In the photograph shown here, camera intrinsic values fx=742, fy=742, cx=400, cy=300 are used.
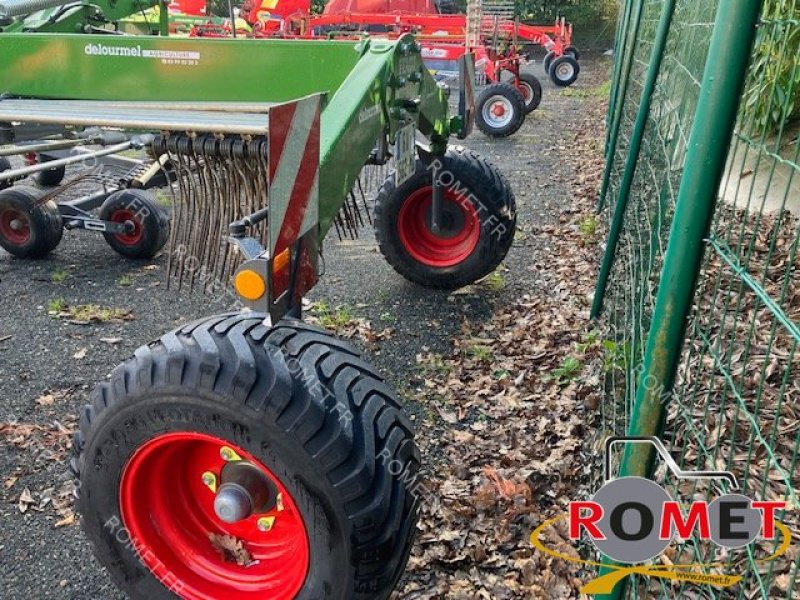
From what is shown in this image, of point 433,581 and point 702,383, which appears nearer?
point 433,581

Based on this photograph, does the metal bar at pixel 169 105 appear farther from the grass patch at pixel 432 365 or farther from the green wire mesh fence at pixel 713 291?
the green wire mesh fence at pixel 713 291

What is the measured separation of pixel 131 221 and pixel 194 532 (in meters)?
3.64

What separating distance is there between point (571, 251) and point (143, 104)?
365 cm

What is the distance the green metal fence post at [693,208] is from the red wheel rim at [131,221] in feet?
15.4

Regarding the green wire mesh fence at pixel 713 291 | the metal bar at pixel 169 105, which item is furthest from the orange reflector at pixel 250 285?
the metal bar at pixel 169 105

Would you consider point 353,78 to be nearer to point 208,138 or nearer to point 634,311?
point 208,138

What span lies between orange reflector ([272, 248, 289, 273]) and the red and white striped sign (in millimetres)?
24

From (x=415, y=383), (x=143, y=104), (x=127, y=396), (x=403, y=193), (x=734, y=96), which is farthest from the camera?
(x=403, y=193)

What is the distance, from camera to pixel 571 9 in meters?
26.9

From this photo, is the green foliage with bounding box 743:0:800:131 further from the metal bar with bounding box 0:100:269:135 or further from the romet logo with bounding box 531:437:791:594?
the metal bar with bounding box 0:100:269:135

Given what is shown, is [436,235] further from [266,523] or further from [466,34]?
[466,34]

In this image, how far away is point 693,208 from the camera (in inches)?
63.1

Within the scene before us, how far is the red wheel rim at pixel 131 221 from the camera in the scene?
5637 mm

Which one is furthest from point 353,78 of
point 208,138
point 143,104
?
point 143,104
